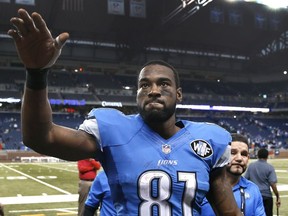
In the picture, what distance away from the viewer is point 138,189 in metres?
1.89

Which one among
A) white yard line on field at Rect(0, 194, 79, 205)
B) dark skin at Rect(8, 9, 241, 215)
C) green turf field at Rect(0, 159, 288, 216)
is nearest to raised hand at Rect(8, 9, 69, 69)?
dark skin at Rect(8, 9, 241, 215)

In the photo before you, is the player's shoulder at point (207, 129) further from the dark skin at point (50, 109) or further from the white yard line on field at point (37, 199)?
the white yard line on field at point (37, 199)

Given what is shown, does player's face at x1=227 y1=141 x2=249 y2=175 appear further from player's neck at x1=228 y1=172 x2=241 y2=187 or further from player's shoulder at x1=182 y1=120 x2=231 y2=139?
player's shoulder at x1=182 y1=120 x2=231 y2=139

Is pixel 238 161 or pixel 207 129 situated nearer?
pixel 207 129

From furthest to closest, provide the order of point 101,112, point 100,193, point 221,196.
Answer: point 100,193 → point 221,196 → point 101,112

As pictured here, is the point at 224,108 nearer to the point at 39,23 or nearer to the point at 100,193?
the point at 100,193

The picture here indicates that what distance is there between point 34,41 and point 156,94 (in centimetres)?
70

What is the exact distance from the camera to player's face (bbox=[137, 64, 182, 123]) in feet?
6.68

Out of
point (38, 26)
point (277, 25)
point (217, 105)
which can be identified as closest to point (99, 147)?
point (38, 26)

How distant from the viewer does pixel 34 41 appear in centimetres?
161

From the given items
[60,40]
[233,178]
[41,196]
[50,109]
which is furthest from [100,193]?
[41,196]

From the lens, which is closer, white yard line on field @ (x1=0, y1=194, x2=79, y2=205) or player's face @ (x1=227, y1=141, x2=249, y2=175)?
player's face @ (x1=227, y1=141, x2=249, y2=175)

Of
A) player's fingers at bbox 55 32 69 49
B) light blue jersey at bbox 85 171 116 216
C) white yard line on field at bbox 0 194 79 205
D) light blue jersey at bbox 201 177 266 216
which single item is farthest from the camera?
white yard line on field at bbox 0 194 79 205

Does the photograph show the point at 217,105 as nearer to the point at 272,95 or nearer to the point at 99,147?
the point at 272,95
